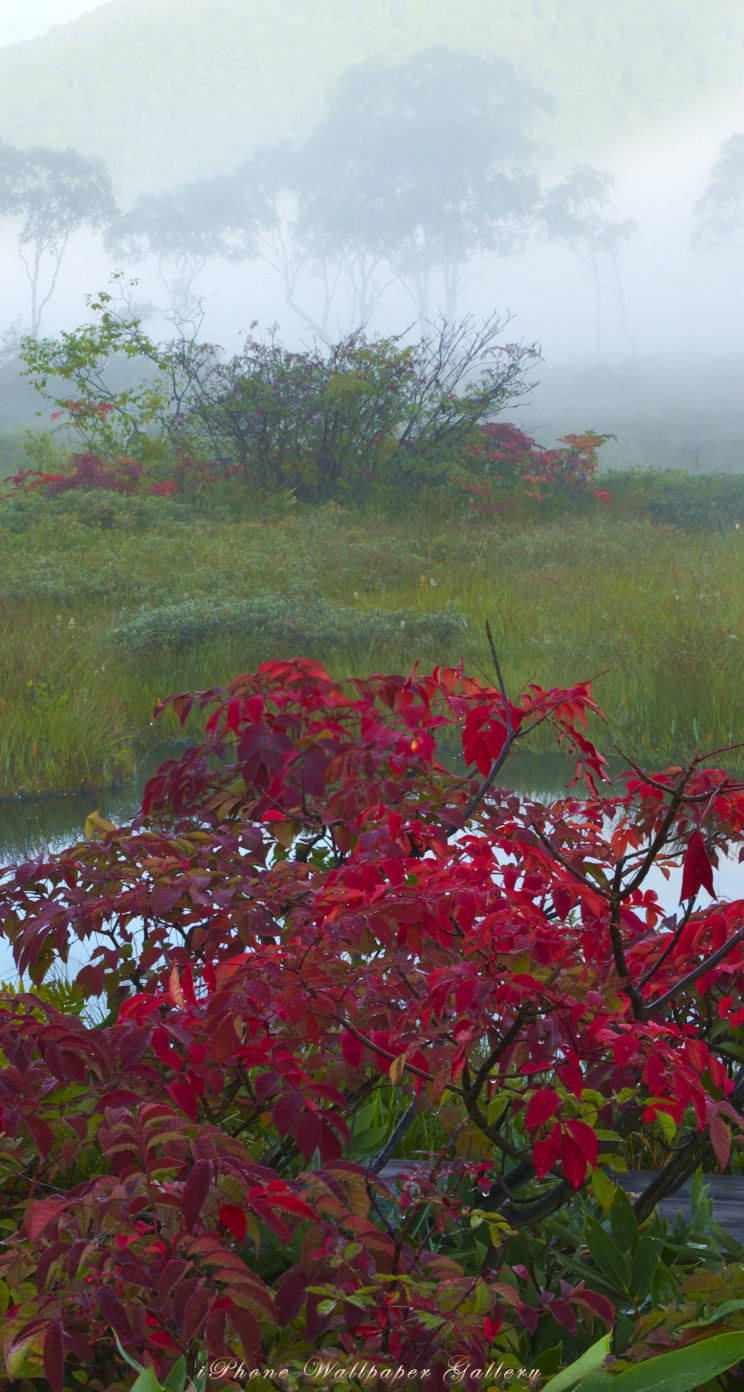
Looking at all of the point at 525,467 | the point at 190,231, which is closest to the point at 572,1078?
the point at 525,467

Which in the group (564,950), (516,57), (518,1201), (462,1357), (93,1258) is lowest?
(518,1201)

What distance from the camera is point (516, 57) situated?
5416 centimetres

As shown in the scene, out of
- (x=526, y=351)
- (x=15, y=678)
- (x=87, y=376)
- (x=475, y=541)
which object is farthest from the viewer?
(x=87, y=376)

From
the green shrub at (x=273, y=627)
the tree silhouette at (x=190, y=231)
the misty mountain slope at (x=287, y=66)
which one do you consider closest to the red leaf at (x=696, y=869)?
the green shrub at (x=273, y=627)

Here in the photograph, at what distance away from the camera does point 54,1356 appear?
98 cm

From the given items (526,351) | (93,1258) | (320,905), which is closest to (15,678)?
(320,905)

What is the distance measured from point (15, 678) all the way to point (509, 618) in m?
4.14

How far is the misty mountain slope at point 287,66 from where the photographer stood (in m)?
54.9

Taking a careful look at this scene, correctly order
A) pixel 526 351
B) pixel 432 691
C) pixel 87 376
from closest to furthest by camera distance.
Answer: pixel 432 691
pixel 526 351
pixel 87 376

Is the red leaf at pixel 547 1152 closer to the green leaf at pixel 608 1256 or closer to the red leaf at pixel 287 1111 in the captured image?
the red leaf at pixel 287 1111

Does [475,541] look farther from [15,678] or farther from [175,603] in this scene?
[15,678]

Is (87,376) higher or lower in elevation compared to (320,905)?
higher

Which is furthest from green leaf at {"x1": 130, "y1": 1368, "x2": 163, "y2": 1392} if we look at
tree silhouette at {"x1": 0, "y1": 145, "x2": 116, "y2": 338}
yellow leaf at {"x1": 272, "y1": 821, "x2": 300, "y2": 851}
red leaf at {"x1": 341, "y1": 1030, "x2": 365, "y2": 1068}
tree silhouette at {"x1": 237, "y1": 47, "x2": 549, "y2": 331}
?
tree silhouette at {"x1": 237, "y1": 47, "x2": 549, "y2": 331}

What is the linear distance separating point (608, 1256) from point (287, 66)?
228ft
